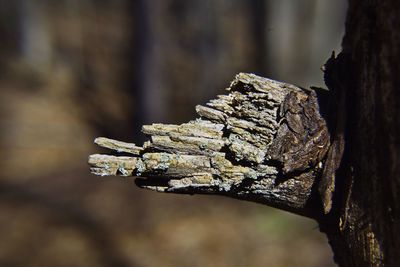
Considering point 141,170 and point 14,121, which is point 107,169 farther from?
point 14,121

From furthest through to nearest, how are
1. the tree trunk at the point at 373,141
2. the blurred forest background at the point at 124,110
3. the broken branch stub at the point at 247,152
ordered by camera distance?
the blurred forest background at the point at 124,110
the broken branch stub at the point at 247,152
the tree trunk at the point at 373,141

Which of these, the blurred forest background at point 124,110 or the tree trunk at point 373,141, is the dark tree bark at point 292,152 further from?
the blurred forest background at point 124,110

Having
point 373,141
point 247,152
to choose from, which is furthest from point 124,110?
point 373,141

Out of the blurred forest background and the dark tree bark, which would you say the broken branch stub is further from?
the blurred forest background

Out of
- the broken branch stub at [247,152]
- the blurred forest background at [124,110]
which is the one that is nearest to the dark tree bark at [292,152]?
the broken branch stub at [247,152]

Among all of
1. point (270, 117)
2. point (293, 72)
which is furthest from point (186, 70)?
point (270, 117)
